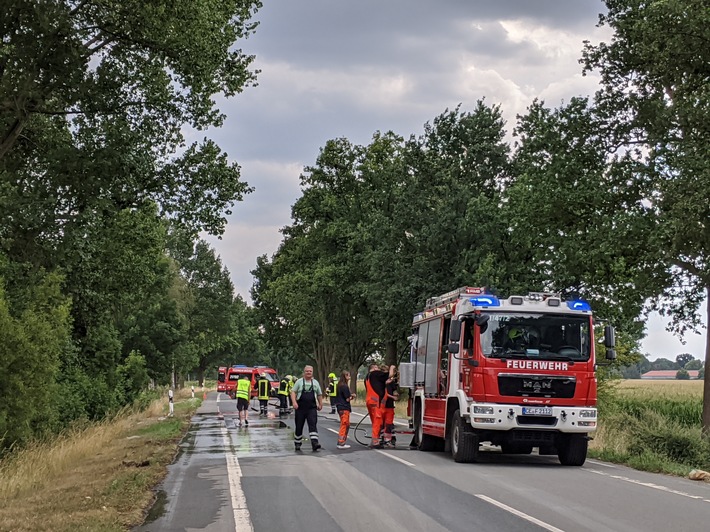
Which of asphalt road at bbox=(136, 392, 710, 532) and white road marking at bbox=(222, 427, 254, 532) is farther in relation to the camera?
asphalt road at bbox=(136, 392, 710, 532)

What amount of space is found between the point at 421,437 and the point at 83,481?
7639mm

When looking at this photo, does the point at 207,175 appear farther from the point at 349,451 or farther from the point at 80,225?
the point at 349,451

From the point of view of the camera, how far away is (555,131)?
91.6 ft

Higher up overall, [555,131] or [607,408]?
[555,131]

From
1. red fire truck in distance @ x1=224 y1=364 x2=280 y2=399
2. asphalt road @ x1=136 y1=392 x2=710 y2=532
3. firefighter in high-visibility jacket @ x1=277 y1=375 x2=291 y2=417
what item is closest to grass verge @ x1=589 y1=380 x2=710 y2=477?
asphalt road @ x1=136 y1=392 x2=710 y2=532

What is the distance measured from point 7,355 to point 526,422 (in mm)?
11218

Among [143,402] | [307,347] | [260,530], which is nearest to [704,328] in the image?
[260,530]

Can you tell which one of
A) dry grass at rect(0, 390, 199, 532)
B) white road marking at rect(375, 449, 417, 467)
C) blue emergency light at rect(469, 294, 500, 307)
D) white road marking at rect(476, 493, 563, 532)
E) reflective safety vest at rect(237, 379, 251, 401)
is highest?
blue emergency light at rect(469, 294, 500, 307)

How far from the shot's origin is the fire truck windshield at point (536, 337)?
16406mm

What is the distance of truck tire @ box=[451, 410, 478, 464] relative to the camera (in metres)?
16.4

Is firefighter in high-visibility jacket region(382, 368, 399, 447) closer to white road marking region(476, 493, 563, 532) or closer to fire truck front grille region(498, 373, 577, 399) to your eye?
fire truck front grille region(498, 373, 577, 399)

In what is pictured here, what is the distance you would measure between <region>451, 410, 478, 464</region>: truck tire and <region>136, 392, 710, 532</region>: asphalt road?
0.32 meters

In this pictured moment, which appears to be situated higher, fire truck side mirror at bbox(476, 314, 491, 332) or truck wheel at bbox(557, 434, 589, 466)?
fire truck side mirror at bbox(476, 314, 491, 332)

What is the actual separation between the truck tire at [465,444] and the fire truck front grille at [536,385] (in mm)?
975
